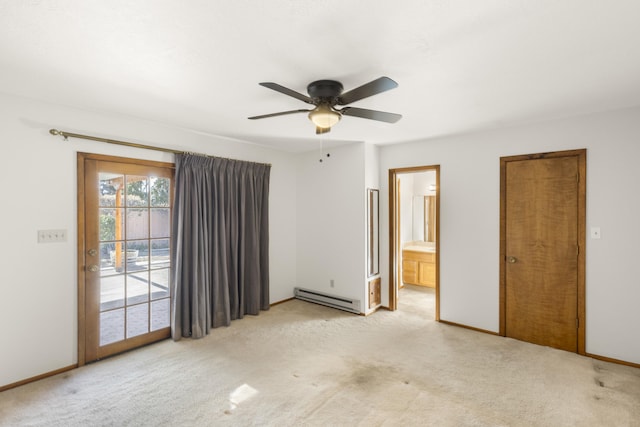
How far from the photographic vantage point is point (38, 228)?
2.68 meters

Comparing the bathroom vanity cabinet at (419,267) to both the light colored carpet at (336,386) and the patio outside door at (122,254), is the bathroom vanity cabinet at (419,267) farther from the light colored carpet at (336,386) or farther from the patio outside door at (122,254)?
the patio outside door at (122,254)

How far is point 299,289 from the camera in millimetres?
5070

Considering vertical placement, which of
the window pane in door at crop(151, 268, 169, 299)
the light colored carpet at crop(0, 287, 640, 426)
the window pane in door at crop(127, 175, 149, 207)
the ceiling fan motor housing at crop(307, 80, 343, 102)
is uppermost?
the ceiling fan motor housing at crop(307, 80, 343, 102)

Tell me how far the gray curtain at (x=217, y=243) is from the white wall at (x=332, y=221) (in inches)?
29.0

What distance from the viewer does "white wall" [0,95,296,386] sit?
253cm

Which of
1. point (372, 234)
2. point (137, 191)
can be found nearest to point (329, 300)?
point (372, 234)

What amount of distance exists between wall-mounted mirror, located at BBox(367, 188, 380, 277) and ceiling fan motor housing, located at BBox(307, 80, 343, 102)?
2.27 m

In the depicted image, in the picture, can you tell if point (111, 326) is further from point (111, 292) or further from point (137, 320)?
point (111, 292)

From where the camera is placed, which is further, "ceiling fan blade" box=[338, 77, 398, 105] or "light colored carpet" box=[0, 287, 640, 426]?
"light colored carpet" box=[0, 287, 640, 426]

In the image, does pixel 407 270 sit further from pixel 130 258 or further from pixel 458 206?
pixel 130 258

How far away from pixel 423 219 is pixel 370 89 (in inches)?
208

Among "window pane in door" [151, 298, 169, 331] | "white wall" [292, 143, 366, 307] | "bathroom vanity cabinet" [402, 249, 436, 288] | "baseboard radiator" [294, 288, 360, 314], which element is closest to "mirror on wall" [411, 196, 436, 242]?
"bathroom vanity cabinet" [402, 249, 436, 288]

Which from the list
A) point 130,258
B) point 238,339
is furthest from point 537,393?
point 130,258

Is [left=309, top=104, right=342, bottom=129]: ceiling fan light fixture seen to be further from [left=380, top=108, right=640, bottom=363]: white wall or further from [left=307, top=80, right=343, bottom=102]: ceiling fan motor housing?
[left=380, top=108, right=640, bottom=363]: white wall
